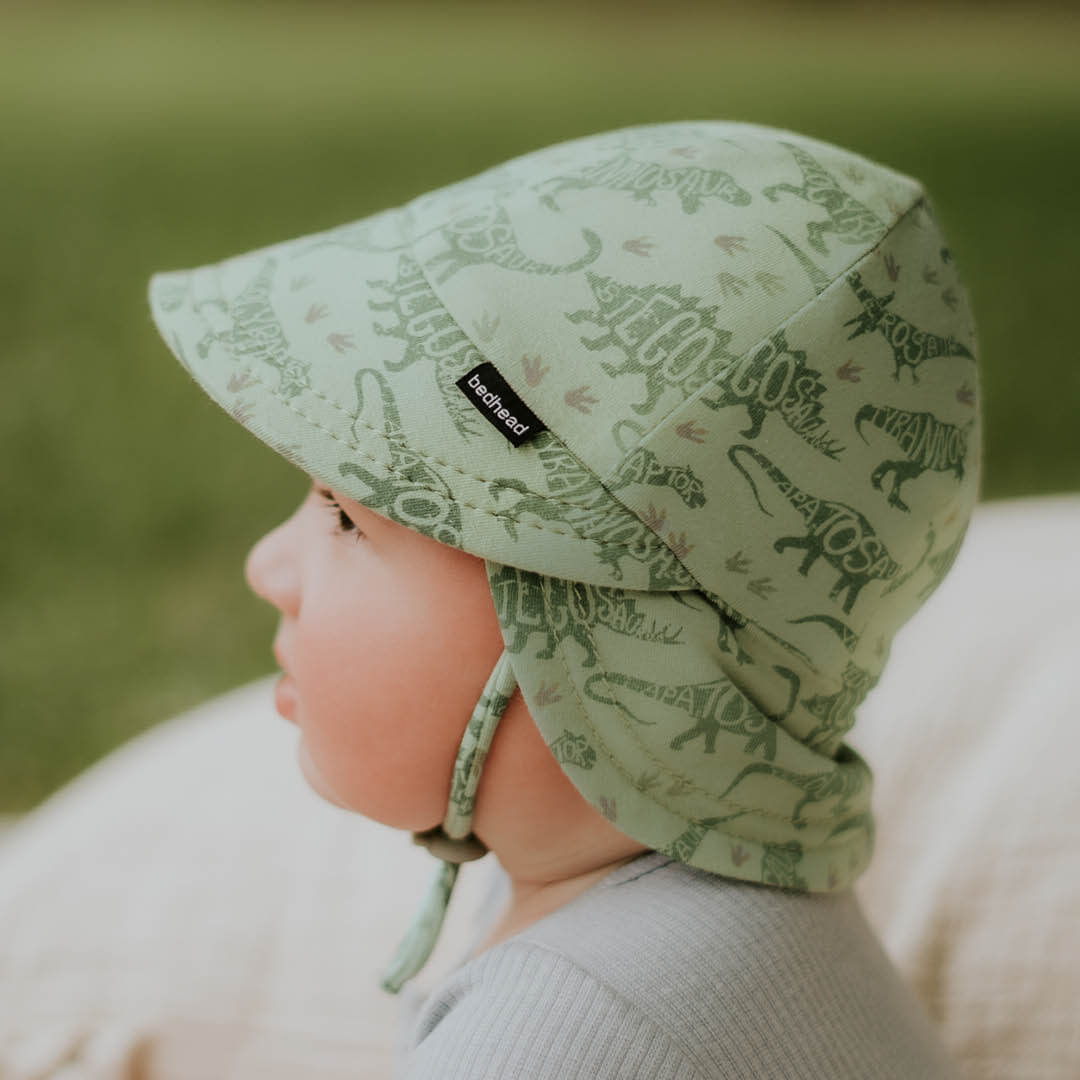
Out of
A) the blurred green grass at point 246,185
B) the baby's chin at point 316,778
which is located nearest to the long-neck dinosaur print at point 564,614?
the baby's chin at point 316,778

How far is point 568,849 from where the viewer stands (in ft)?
2.95

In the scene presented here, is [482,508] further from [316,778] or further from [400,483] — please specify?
[316,778]

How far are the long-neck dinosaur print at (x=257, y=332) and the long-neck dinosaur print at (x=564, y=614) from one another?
18 cm

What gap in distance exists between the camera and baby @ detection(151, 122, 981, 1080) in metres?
0.74

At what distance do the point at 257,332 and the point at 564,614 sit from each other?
0.90ft

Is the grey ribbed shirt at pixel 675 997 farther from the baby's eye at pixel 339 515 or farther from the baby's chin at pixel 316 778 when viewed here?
the baby's eye at pixel 339 515

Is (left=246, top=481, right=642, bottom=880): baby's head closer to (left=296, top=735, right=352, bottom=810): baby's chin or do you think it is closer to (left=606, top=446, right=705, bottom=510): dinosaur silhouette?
(left=296, top=735, right=352, bottom=810): baby's chin

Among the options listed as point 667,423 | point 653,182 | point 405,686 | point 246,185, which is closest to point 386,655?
point 405,686

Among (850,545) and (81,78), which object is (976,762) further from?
(81,78)

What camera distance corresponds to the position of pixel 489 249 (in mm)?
785

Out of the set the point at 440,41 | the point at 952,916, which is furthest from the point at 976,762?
the point at 440,41

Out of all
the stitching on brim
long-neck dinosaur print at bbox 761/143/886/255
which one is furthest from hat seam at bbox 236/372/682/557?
long-neck dinosaur print at bbox 761/143/886/255

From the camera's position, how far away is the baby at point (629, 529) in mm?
743

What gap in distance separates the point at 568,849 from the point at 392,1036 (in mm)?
460
